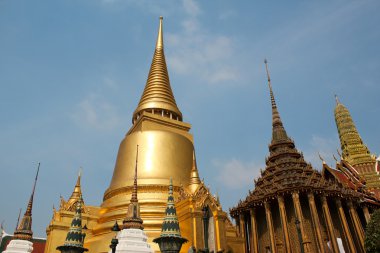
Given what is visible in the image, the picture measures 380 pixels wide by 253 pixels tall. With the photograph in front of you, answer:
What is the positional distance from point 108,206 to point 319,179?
39.8 ft

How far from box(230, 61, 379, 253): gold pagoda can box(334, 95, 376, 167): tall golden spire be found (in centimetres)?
737

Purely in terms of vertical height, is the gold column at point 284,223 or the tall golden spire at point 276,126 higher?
the tall golden spire at point 276,126

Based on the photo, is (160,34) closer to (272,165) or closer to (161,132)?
(161,132)

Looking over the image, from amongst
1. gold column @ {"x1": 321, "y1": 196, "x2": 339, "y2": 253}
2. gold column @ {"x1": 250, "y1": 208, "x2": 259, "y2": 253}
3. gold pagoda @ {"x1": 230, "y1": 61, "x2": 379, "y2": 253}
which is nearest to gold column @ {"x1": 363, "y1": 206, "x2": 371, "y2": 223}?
gold pagoda @ {"x1": 230, "y1": 61, "x2": 379, "y2": 253}

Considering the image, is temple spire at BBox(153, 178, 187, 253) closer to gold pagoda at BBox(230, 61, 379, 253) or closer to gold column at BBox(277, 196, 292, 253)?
gold pagoda at BBox(230, 61, 379, 253)

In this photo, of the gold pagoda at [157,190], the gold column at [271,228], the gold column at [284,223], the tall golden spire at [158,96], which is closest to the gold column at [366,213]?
the gold column at [284,223]

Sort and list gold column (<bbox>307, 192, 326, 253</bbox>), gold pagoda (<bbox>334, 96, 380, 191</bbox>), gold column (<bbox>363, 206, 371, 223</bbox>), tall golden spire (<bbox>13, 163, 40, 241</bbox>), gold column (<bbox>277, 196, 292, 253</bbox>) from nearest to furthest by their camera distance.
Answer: tall golden spire (<bbox>13, 163, 40, 241</bbox>), gold column (<bbox>307, 192, 326, 253</bbox>), gold column (<bbox>277, 196, 292, 253</bbox>), gold column (<bbox>363, 206, 371, 223</bbox>), gold pagoda (<bbox>334, 96, 380, 191</bbox>)

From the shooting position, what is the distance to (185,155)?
19.8 meters

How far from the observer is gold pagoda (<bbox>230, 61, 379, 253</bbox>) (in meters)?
17.3

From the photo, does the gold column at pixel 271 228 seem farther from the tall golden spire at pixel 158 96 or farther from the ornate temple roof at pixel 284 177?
the tall golden spire at pixel 158 96

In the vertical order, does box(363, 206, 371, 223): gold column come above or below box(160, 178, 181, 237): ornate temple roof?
above

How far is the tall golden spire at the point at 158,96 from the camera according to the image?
72.5ft

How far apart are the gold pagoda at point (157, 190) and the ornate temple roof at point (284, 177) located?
355 cm

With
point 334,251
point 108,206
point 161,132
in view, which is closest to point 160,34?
point 161,132
